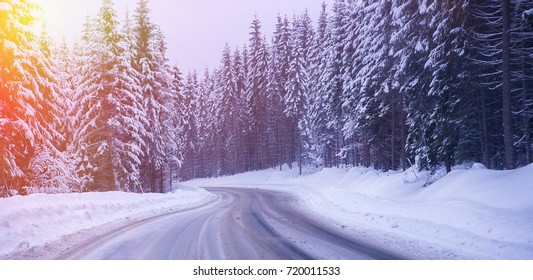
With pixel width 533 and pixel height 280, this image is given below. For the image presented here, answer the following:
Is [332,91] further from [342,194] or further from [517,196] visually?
[517,196]

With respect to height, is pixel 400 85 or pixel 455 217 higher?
pixel 400 85

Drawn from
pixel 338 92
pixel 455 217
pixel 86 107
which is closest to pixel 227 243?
pixel 455 217

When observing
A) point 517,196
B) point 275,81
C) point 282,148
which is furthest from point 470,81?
point 282,148

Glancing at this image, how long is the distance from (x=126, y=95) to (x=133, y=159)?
12.8 ft

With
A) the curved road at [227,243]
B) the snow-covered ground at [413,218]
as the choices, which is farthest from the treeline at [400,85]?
the curved road at [227,243]

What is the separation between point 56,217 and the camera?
1011 cm

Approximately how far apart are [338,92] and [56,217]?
26.3 m

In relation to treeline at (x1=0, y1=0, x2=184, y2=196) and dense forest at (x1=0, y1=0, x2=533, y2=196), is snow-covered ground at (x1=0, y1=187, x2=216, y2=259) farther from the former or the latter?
dense forest at (x1=0, y1=0, x2=533, y2=196)

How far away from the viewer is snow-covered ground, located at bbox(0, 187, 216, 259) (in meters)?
7.72

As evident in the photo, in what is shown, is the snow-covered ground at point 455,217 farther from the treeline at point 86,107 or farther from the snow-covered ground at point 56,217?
the treeline at point 86,107

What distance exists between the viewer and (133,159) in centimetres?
2261

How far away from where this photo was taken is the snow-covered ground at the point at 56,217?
7723mm

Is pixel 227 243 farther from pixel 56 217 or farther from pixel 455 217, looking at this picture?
pixel 455 217

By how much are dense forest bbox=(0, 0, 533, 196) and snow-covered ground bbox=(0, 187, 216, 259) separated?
4200mm
